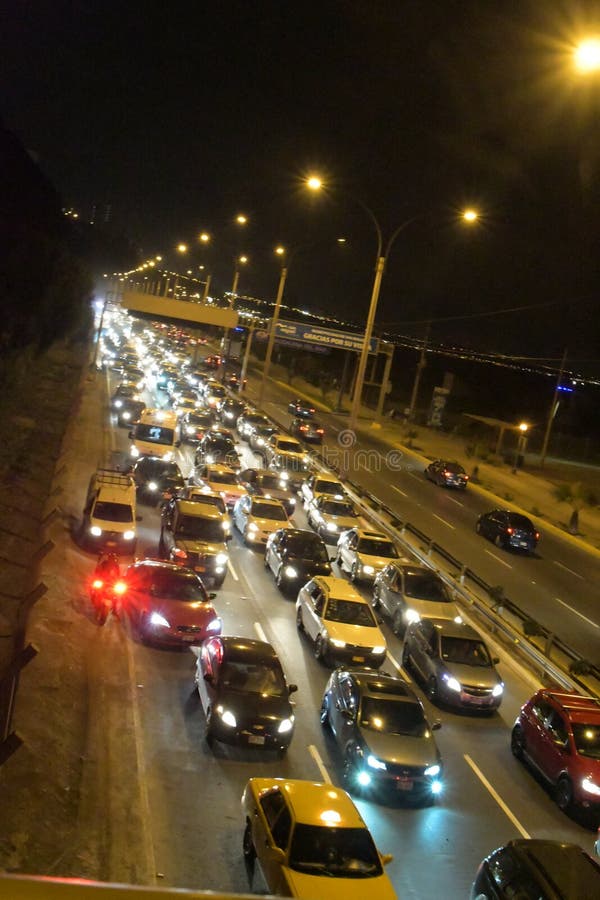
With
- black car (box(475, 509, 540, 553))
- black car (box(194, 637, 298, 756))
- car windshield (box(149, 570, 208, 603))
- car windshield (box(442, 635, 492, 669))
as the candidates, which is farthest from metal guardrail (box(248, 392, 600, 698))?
car windshield (box(149, 570, 208, 603))

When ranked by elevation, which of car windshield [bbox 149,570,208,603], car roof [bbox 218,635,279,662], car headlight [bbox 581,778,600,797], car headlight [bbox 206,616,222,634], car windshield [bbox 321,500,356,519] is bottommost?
car headlight [bbox 581,778,600,797]

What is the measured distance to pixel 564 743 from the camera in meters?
14.5

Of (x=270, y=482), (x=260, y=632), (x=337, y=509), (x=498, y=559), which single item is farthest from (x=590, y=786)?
(x=498, y=559)

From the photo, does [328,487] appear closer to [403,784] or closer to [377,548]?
[377,548]

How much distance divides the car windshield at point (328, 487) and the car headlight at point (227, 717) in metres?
21.1

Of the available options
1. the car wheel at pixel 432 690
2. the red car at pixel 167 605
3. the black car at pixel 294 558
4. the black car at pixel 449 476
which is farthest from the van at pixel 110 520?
the black car at pixel 449 476

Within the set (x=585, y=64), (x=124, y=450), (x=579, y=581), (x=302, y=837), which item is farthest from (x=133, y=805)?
(x=124, y=450)

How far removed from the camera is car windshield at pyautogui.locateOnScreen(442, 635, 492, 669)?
18.1m

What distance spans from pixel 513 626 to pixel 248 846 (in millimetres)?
14716

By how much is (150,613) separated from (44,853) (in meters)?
7.97

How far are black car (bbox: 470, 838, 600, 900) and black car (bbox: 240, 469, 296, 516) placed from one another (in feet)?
Answer: 75.1

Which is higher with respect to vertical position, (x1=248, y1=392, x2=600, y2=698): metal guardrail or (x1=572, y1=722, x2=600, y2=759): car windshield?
(x1=572, y1=722, x2=600, y2=759): car windshield

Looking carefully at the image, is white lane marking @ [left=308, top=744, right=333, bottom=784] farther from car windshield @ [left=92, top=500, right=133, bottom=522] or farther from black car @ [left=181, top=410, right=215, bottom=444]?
black car @ [left=181, top=410, right=215, bottom=444]

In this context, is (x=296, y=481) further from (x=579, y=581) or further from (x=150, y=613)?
(x=150, y=613)
